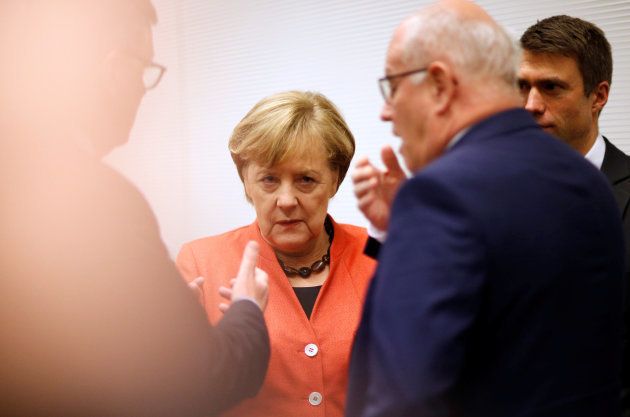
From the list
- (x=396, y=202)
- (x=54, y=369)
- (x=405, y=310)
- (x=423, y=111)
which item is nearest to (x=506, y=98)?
(x=423, y=111)

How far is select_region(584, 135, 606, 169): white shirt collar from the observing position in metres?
1.85

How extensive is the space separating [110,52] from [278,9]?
227 cm

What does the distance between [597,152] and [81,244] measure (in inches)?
60.5

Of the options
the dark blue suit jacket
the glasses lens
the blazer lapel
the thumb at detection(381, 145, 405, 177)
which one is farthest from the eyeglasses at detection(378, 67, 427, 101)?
the blazer lapel

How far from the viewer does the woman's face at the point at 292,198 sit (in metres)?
1.80

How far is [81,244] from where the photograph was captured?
90 cm

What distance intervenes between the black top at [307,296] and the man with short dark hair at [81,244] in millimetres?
698

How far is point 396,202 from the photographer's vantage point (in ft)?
3.01

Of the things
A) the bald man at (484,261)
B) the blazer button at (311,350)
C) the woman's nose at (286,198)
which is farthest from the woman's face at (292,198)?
the bald man at (484,261)

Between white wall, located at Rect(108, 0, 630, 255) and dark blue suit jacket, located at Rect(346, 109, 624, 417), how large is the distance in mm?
1834

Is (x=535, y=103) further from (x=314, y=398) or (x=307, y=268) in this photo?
(x=314, y=398)

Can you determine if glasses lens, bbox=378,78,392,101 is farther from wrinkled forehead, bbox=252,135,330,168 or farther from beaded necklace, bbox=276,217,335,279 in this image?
beaded necklace, bbox=276,217,335,279

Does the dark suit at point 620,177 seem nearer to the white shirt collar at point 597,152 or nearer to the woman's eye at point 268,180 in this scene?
the white shirt collar at point 597,152

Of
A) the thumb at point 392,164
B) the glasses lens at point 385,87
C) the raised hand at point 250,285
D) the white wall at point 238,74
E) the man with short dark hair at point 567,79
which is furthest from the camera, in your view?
the white wall at point 238,74
